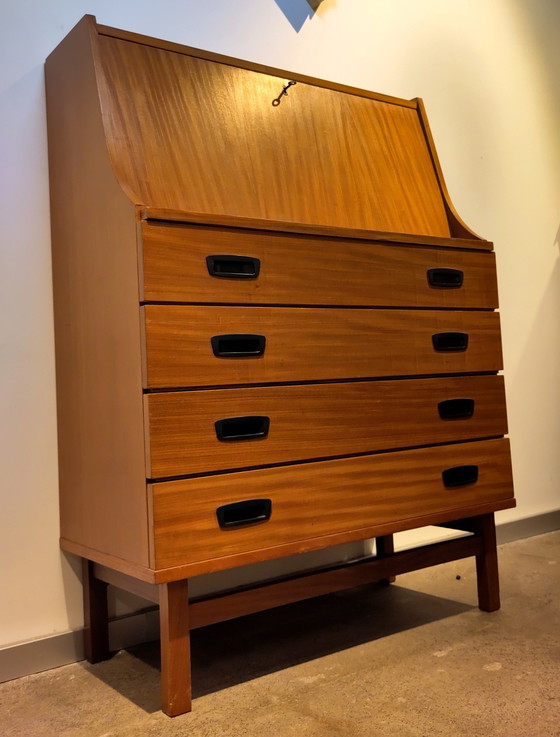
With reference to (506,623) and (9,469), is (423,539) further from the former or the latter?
(9,469)

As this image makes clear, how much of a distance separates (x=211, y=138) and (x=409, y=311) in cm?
62

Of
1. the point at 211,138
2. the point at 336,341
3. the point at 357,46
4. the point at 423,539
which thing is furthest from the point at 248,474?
the point at 357,46

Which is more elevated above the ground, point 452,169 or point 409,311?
point 452,169

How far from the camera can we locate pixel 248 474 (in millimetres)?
1429

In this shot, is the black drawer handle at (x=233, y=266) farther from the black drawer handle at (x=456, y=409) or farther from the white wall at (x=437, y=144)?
the black drawer handle at (x=456, y=409)

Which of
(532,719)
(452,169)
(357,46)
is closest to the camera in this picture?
(532,719)

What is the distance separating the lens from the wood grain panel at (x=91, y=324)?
1.38 m

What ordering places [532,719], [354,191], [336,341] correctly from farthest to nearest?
[354,191], [336,341], [532,719]

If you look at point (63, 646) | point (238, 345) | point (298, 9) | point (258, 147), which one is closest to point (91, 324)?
point (238, 345)

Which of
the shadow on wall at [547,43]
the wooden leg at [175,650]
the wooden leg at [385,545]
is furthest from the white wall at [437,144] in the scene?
the wooden leg at [385,545]

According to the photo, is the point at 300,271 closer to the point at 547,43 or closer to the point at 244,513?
the point at 244,513

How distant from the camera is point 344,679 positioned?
4.90 feet

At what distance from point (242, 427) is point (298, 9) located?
4.84ft

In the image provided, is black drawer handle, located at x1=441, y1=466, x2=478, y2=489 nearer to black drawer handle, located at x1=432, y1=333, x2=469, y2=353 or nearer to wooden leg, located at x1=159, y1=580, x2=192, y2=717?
black drawer handle, located at x1=432, y1=333, x2=469, y2=353
